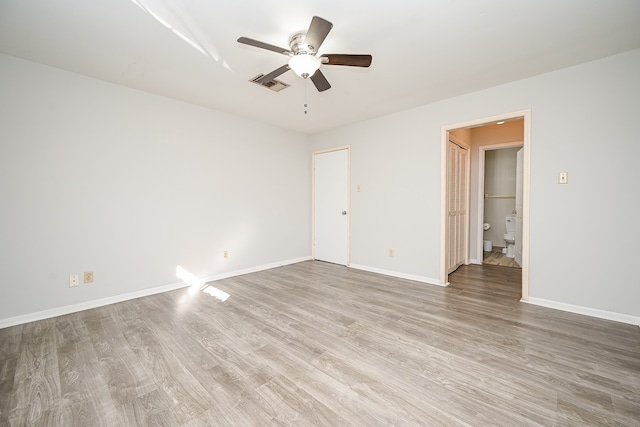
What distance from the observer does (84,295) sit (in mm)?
2771

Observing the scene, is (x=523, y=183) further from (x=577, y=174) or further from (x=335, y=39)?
(x=335, y=39)

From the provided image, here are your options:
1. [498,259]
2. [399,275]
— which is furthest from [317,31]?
[498,259]

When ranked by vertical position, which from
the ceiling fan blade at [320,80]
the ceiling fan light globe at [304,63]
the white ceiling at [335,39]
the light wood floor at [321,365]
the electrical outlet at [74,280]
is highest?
the white ceiling at [335,39]

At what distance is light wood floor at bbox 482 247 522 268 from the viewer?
15.3 ft

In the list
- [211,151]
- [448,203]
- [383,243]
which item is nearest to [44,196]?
[211,151]

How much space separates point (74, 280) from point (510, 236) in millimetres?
6958

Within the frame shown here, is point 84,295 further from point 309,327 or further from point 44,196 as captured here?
point 309,327

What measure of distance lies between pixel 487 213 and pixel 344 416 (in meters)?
6.36

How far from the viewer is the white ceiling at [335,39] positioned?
1814 mm

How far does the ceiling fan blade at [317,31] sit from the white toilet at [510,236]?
17.7 ft

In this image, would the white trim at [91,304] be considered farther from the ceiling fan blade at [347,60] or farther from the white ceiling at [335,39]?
the ceiling fan blade at [347,60]

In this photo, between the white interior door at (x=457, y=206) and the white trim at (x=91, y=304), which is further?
the white interior door at (x=457, y=206)

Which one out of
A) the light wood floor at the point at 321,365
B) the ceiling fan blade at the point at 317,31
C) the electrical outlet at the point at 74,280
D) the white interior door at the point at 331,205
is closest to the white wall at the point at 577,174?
the light wood floor at the point at 321,365

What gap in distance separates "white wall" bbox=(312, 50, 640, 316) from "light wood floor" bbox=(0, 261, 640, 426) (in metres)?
0.40
